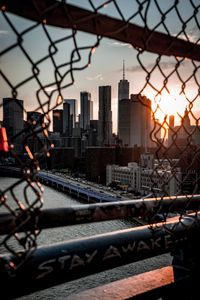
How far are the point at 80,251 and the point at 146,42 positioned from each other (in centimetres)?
82

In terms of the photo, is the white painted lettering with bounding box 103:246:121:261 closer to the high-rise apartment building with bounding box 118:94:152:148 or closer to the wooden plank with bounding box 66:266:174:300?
the wooden plank with bounding box 66:266:174:300

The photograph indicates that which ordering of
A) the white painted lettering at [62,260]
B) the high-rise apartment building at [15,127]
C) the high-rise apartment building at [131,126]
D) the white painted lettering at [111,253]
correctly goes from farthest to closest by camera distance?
1. the high-rise apartment building at [131,126]
2. the white painted lettering at [111,253]
3. the white painted lettering at [62,260]
4. the high-rise apartment building at [15,127]

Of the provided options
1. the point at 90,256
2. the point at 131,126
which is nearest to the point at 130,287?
the point at 90,256

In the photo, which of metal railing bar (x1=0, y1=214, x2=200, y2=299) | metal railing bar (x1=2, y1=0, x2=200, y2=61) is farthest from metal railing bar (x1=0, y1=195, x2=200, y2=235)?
metal railing bar (x1=2, y1=0, x2=200, y2=61)

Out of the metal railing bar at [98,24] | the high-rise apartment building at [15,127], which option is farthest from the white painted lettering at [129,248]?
the metal railing bar at [98,24]

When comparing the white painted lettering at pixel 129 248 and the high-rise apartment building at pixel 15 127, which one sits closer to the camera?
Answer: the high-rise apartment building at pixel 15 127

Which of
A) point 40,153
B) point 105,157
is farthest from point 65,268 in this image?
point 105,157

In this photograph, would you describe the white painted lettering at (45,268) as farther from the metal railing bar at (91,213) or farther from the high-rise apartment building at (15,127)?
the high-rise apartment building at (15,127)

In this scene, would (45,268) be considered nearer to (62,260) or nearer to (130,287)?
(62,260)

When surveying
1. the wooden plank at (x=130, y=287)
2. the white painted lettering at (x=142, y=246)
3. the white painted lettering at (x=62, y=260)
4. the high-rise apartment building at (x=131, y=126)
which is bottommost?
the wooden plank at (x=130, y=287)

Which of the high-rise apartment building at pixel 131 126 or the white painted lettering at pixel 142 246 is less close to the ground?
the high-rise apartment building at pixel 131 126

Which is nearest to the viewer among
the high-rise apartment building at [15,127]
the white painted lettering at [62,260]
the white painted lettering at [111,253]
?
the high-rise apartment building at [15,127]

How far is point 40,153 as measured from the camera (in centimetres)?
83

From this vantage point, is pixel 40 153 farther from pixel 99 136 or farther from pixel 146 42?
pixel 99 136
